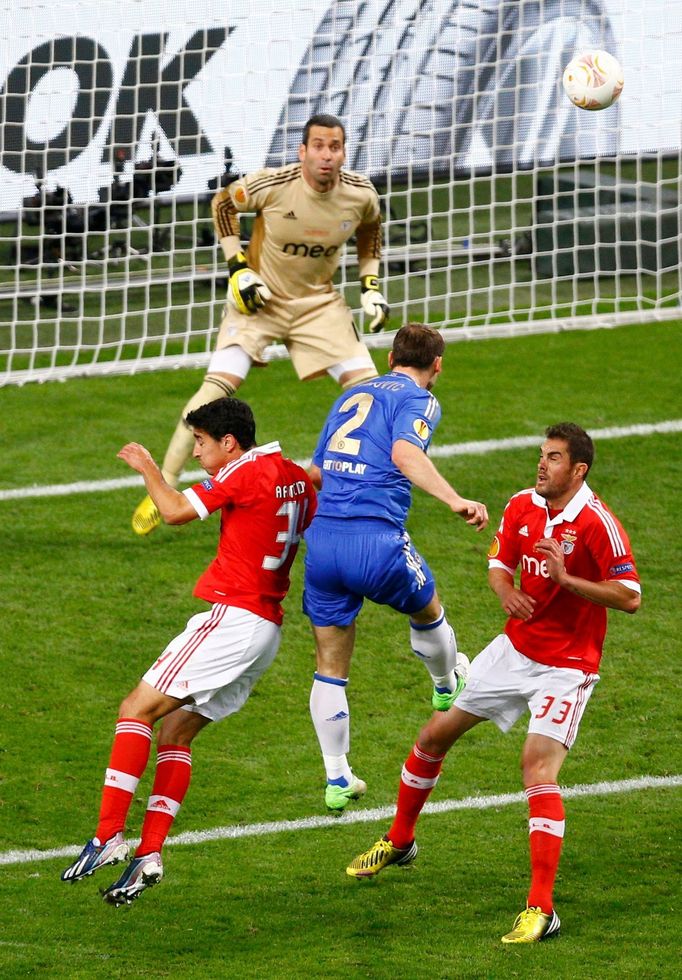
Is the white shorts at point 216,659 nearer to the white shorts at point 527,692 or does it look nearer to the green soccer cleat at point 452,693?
the white shorts at point 527,692

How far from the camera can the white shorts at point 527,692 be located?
6.05 metres

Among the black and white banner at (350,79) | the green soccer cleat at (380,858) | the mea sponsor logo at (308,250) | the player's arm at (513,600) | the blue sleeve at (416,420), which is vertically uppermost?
the black and white banner at (350,79)

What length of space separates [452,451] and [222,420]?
5052mm

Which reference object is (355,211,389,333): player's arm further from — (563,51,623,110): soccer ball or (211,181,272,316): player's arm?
(563,51,623,110): soccer ball

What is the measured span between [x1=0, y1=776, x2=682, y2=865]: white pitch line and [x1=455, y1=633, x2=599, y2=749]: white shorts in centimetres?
111

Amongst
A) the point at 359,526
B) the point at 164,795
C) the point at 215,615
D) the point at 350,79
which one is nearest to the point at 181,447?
the point at 359,526

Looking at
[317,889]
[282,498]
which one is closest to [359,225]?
[282,498]

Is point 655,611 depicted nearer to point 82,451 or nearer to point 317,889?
point 317,889

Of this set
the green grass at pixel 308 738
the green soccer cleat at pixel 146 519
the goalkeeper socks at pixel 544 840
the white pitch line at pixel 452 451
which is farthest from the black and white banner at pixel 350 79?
the goalkeeper socks at pixel 544 840

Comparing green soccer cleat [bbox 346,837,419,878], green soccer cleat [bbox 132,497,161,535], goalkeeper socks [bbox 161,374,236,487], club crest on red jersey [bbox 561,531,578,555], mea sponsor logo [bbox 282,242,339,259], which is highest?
mea sponsor logo [bbox 282,242,339,259]

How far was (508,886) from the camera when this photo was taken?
650cm

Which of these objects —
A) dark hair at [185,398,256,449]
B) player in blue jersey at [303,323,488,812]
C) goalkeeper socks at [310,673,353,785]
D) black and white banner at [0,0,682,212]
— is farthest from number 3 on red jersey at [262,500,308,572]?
black and white banner at [0,0,682,212]

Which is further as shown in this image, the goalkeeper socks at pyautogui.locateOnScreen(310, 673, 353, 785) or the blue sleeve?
the goalkeeper socks at pyautogui.locateOnScreen(310, 673, 353, 785)

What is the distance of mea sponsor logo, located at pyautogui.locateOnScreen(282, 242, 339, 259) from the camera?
9453 millimetres
